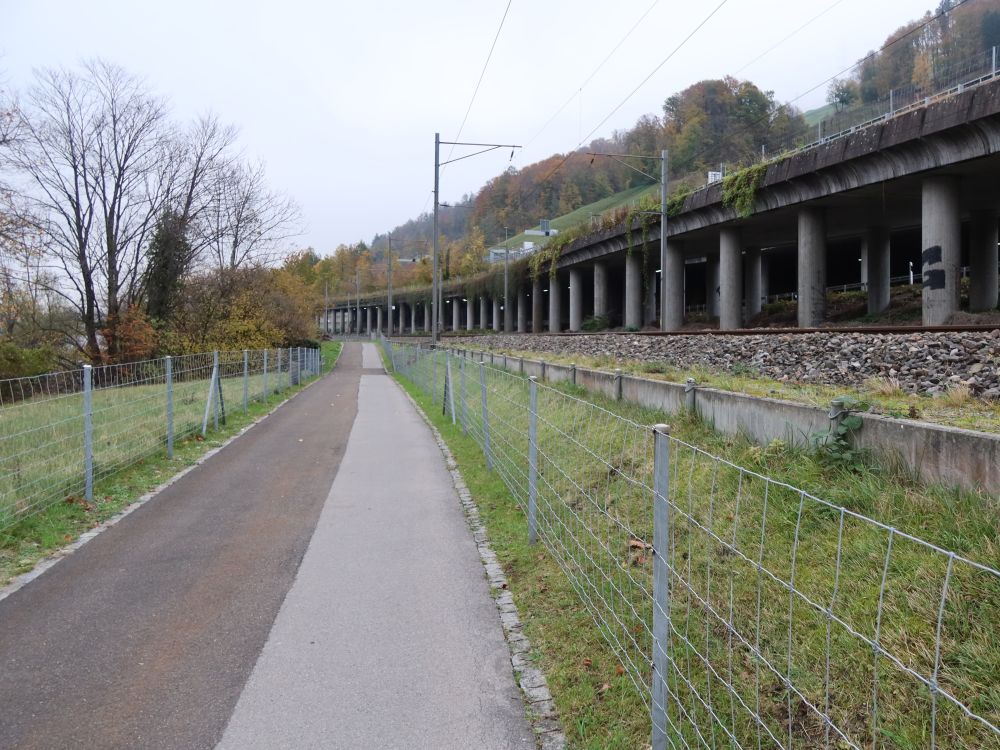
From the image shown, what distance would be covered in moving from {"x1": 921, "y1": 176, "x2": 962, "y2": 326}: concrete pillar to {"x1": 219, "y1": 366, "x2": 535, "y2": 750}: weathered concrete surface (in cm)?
1570

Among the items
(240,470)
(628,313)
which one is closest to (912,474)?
(240,470)

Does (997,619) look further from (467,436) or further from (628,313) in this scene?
(628,313)

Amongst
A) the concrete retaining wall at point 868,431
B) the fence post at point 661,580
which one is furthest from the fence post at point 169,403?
the fence post at point 661,580

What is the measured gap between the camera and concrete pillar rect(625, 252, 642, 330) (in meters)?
39.1

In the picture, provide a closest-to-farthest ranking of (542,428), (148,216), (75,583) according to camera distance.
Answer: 1. (75,583)
2. (542,428)
3. (148,216)

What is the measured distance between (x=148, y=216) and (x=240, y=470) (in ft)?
97.3

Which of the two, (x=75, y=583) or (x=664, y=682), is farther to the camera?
(x=75, y=583)

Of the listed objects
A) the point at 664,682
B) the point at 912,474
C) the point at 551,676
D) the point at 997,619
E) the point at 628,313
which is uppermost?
the point at 628,313

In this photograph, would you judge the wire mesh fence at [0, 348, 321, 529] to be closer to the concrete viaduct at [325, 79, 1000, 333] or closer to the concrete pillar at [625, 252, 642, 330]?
the concrete viaduct at [325, 79, 1000, 333]

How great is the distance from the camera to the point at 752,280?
40.2 metres

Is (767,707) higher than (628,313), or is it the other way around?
(628,313)

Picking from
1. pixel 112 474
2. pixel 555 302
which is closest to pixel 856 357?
pixel 112 474

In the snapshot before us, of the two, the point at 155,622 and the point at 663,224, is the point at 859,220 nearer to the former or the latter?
the point at 663,224

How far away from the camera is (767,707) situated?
3373 mm
